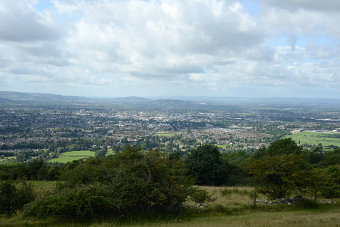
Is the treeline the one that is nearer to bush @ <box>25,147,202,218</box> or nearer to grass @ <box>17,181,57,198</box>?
bush @ <box>25,147,202,218</box>

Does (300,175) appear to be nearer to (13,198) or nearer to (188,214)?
(188,214)

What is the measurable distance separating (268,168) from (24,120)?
11218 cm

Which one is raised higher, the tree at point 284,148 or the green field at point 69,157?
the tree at point 284,148

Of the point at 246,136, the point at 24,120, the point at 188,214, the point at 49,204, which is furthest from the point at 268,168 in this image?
the point at 24,120

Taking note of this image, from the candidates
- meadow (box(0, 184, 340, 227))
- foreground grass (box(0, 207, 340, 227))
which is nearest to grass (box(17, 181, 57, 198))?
meadow (box(0, 184, 340, 227))

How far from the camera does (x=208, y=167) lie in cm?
2623

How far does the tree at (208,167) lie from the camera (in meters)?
26.2

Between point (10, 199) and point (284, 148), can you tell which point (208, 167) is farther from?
point (10, 199)

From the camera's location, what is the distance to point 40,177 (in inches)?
1041

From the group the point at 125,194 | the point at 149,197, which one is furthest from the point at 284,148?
the point at 125,194

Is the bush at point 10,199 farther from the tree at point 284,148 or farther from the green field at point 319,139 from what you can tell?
the green field at point 319,139

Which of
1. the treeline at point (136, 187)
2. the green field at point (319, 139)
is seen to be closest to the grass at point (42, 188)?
the treeline at point (136, 187)

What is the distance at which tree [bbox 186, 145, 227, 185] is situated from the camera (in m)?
26.2

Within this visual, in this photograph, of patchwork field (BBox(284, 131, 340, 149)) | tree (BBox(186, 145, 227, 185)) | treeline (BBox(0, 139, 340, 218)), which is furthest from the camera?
patchwork field (BBox(284, 131, 340, 149))
